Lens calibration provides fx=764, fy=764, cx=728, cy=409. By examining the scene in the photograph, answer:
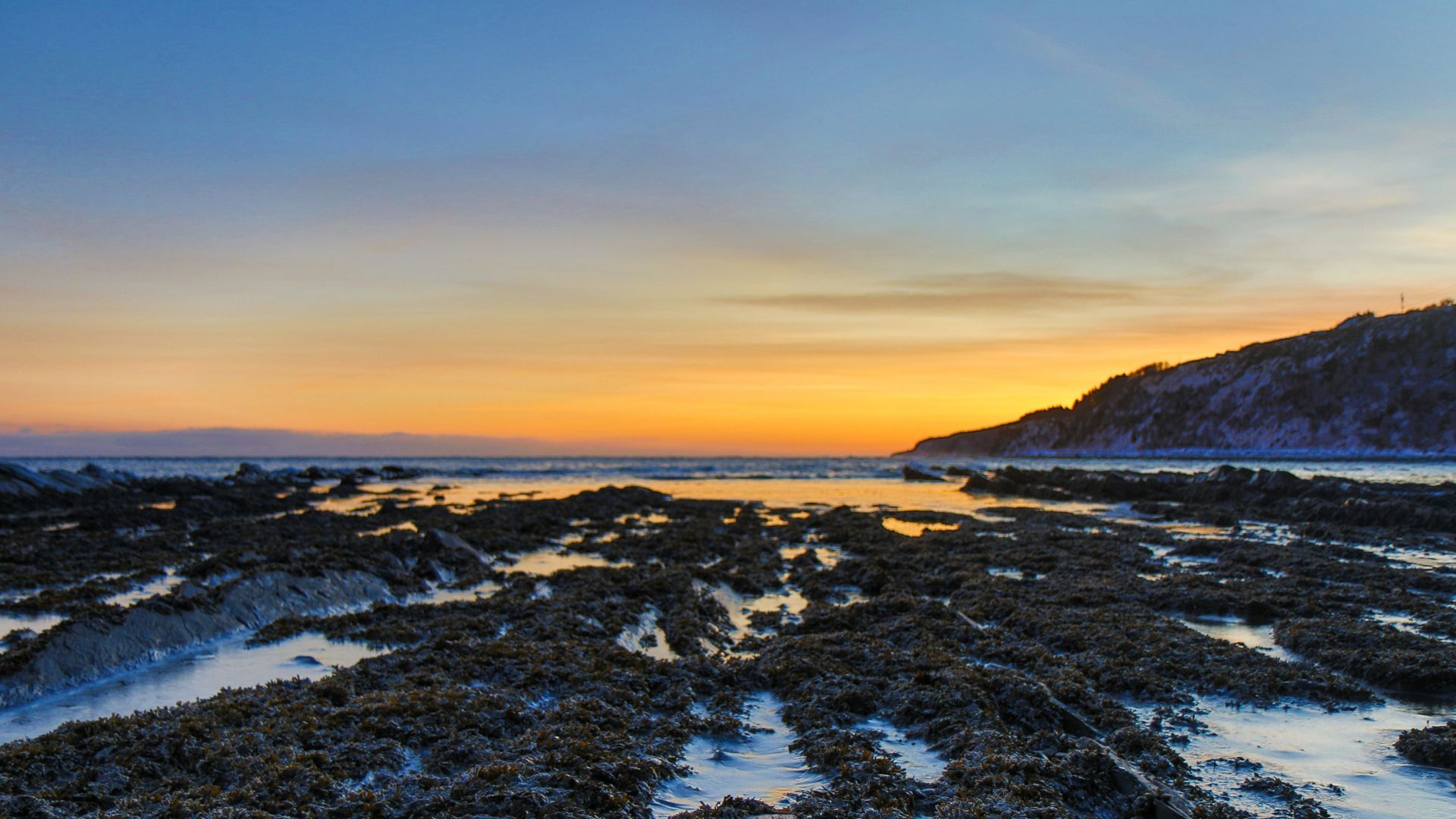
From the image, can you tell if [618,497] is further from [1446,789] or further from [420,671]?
[1446,789]

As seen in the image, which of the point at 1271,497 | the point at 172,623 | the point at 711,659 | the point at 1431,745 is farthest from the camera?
the point at 1271,497

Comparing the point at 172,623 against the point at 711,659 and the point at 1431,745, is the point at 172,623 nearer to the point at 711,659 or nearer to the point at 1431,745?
the point at 711,659

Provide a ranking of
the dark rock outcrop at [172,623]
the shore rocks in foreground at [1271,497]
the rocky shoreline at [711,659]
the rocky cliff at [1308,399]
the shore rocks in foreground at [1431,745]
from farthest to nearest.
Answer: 1. the rocky cliff at [1308,399]
2. the shore rocks in foreground at [1271,497]
3. the dark rock outcrop at [172,623]
4. the shore rocks in foreground at [1431,745]
5. the rocky shoreline at [711,659]

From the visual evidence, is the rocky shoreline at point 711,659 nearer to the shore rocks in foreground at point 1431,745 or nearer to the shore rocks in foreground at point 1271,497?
the shore rocks in foreground at point 1431,745

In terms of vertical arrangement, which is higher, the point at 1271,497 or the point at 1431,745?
the point at 1271,497

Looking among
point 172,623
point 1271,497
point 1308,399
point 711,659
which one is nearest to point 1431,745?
point 711,659

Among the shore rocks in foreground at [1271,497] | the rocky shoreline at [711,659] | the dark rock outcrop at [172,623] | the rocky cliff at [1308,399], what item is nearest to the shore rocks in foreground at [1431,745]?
the rocky shoreline at [711,659]

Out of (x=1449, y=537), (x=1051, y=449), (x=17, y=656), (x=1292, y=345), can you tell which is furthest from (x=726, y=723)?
(x=1051, y=449)

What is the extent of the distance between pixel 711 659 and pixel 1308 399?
73.8m

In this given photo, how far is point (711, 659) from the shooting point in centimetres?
848

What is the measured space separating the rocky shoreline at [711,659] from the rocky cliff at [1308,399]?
4767 cm

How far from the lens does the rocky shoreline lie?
495 cm

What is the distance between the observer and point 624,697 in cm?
700

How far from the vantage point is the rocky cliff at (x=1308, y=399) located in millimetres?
55594
